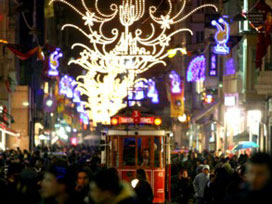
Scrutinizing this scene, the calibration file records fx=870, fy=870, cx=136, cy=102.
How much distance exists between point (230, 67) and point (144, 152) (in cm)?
2409

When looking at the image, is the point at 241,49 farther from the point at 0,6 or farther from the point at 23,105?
the point at 23,105

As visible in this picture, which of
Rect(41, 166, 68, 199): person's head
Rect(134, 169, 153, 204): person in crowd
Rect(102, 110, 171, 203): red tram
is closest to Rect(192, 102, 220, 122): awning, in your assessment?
Rect(102, 110, 171, 203): red tram

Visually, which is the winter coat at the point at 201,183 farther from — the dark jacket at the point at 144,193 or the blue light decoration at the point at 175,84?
the blue light decoration at the point at 175,84

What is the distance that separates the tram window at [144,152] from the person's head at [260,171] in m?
18.9

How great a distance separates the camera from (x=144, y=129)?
25922mm

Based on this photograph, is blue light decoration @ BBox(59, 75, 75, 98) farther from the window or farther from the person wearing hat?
the person wearing hat

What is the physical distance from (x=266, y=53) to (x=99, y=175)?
28.1 m

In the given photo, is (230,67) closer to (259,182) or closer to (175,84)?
(175,84)

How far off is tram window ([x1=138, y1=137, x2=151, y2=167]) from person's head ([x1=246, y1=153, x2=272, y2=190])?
62.1ft

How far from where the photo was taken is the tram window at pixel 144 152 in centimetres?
2577

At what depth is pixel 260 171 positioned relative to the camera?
663 cm

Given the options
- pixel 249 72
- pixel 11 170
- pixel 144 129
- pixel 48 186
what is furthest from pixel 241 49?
pixel 48 186

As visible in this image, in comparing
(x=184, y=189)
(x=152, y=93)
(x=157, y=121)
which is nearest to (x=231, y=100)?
(x=152, y=93)

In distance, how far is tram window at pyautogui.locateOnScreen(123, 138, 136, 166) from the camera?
25734 mm
